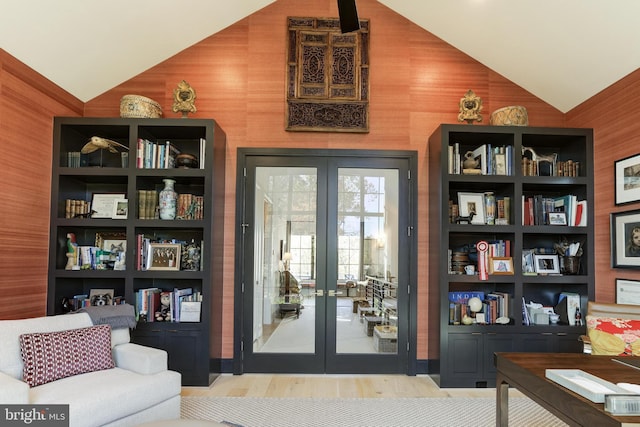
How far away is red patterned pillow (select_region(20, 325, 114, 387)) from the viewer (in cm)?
254

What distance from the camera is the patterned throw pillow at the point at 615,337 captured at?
3.03m

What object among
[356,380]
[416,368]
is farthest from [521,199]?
[356,380]

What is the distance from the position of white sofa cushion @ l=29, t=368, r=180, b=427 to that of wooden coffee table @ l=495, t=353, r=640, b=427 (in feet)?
7.33

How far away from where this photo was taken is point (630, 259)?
343cm

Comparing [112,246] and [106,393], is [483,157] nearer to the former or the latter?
[106,393]

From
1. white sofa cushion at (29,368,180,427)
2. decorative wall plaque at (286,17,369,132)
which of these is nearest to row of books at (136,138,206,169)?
decorative wall plaque at (286,17,369,132)

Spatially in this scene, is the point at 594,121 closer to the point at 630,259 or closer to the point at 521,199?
the point at 521,199

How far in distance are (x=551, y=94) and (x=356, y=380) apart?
12.1 feet

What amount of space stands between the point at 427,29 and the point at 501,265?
2.68m

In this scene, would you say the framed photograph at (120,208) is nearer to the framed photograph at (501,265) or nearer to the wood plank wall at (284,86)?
the wood plank wall at (284,86)

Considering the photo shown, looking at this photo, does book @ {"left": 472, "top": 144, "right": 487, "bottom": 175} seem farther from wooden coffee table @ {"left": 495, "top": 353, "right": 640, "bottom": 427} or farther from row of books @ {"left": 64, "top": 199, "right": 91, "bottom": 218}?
row of books @ {"left": 64, "top": 199, "right": 91, "bottom": 218}

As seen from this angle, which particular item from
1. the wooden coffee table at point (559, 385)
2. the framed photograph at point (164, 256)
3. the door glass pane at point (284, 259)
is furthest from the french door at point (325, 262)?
the wooden coffee table at point (559, 385)

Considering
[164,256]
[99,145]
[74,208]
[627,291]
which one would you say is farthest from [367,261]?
[74,208]

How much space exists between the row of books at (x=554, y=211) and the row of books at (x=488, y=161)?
437 mm
